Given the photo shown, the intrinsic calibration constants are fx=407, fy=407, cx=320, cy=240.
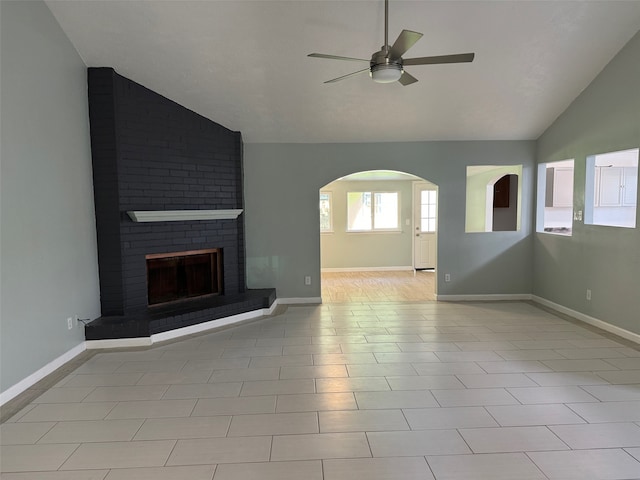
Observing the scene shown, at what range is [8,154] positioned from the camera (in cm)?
309

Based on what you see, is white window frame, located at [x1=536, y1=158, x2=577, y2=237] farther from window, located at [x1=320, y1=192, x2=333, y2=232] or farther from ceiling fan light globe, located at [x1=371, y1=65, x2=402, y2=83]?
window, located at [x1=320, y1=192, x2=333, y2=232]

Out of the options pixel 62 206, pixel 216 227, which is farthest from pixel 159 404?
pixel 216 227

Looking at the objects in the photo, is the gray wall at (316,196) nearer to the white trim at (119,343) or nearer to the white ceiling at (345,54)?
the white ceiling at (345,54)

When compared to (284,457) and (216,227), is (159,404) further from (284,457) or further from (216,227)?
(216,227)

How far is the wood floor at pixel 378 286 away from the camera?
6531 millimetres

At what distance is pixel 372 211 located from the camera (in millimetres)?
9328

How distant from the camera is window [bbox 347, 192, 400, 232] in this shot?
9.30m

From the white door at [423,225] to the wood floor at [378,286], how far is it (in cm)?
39

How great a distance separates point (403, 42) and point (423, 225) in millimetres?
6800

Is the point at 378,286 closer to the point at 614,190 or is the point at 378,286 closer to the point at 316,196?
the point at 316,196

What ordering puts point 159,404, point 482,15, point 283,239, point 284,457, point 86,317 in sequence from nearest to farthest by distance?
1. point 284,457
2. point 159,404
3. point 482,15
4. point 86,317
5. point 283,239

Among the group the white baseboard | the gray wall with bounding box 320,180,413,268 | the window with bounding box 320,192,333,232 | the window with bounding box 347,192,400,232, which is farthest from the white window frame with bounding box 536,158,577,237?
the window with bounding box 320,192,333,232

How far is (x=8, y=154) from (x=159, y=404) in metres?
2.21

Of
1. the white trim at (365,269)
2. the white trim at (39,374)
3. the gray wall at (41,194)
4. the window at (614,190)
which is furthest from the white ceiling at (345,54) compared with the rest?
the white trim at (365,269)
